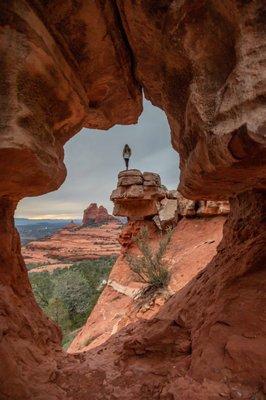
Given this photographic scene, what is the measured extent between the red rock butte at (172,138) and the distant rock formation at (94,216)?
231 ft

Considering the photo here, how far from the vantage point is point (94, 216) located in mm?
73875

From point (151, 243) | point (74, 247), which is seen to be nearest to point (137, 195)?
point (151, 243)

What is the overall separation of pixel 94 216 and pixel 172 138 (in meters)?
72.1

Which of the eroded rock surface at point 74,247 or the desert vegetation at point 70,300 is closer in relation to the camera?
the desert vegetation at point 70,300

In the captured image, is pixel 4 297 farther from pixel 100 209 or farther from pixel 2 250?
pixel 100 209

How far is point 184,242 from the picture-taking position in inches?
433

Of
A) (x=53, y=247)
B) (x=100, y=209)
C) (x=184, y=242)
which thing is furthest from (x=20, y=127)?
(x=100, y=209)

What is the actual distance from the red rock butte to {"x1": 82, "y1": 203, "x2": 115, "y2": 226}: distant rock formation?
231 ft

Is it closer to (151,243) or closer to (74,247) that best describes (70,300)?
(151,243)

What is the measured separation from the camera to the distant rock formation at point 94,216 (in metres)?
73.3

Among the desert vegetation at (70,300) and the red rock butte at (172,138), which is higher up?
the red rock butte at (172,138)

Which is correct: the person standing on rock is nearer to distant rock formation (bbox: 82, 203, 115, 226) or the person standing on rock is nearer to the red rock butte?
the red rock butte

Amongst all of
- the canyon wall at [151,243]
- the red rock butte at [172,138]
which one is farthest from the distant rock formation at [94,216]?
the red rock butte at [172,138]

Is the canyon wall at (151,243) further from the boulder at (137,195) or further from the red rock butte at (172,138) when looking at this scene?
the red rock butte at (172,138)
